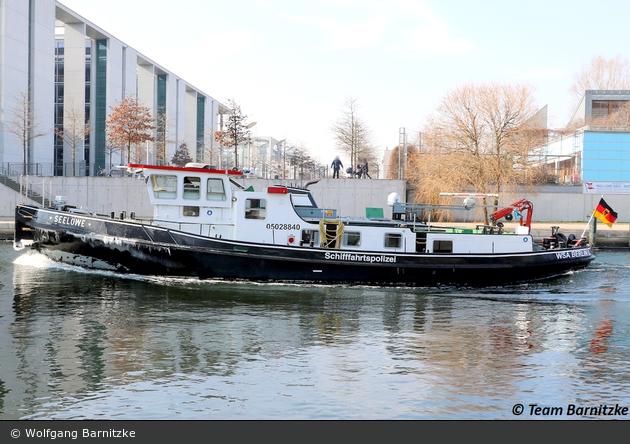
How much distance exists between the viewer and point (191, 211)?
2128 cm

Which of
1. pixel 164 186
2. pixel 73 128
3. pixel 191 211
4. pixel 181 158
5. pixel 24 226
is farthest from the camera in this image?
pixel 181 158

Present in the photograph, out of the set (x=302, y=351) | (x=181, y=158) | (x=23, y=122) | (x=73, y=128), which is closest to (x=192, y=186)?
(x=302, y=351)

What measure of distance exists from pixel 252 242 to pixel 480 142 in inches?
1045

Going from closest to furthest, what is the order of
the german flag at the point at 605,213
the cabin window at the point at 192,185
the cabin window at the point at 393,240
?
the cabin window at the point at 192,185 < the cabin window at the point at 393,240 < the german flag at the point at 605,213

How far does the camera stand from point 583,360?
12.4 meters

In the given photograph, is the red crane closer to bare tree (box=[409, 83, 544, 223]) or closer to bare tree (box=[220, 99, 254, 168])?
bare tree (box=[409, 83, 544, 223])

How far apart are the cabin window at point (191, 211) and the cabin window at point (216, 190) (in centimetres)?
63

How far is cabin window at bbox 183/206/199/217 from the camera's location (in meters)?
21.2

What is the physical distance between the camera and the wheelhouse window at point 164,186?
2102 cm

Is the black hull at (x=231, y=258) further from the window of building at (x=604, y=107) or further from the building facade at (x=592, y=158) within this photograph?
the window of building at (x=604, y=107)

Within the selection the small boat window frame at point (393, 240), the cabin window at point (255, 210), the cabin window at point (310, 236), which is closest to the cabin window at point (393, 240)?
the small boat window frame at point (393, 240)

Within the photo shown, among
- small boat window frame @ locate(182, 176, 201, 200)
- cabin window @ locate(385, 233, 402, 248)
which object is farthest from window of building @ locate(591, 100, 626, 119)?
small boat window frame @ locate(182, 176, 201, 200)

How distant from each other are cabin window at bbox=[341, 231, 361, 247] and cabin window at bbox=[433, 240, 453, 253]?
268 cm

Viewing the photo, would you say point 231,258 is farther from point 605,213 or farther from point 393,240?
point 605,213
